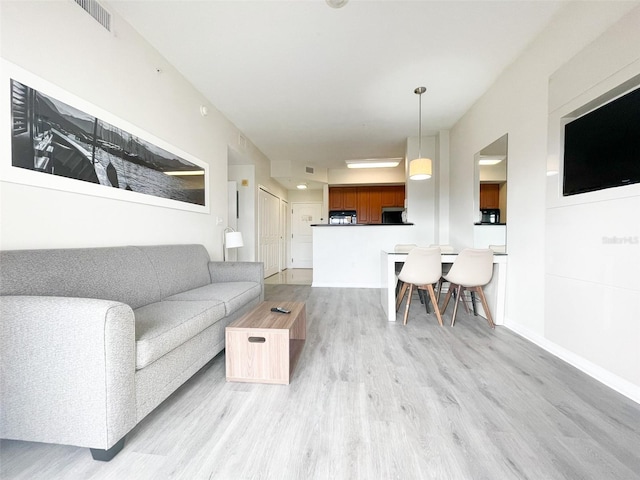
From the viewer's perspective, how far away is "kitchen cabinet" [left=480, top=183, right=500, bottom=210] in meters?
3.03

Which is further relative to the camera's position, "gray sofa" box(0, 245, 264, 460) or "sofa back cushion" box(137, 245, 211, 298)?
"sofa back cushion" box(137, 245, 211, 298)

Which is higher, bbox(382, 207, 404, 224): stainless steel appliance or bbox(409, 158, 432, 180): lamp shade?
bbox(409, 158, 432, 180): lamp shade

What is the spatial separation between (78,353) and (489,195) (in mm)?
3897

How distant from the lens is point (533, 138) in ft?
7.89

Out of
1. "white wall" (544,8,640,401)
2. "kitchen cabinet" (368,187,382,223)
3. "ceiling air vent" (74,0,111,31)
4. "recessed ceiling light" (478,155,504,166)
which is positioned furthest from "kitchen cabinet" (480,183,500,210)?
"kitchen cabinet" (368,187,382,223)

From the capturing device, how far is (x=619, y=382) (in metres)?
1.58

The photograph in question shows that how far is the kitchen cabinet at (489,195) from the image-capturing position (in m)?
3.03

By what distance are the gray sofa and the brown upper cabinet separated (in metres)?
6.26

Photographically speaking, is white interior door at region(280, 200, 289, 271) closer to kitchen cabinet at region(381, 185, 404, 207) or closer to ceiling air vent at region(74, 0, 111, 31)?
kitchen cabinet at region(381, 185, 404, 207)

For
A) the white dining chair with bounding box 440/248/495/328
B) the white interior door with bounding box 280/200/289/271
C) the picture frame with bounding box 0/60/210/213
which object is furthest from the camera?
the white interior door with bounding box 280/200/289/271

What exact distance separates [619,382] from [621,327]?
34cm

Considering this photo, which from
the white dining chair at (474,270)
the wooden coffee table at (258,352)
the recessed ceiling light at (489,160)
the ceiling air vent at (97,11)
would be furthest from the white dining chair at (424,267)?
the ceiling air vent at (97,11)

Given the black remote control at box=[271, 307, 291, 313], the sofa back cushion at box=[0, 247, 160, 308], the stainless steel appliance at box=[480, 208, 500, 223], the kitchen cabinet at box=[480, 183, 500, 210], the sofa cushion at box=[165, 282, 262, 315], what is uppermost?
the kitchen cabinet at box=[480, 183, 500, 210]

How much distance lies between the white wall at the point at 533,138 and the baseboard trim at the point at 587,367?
0.01 m
